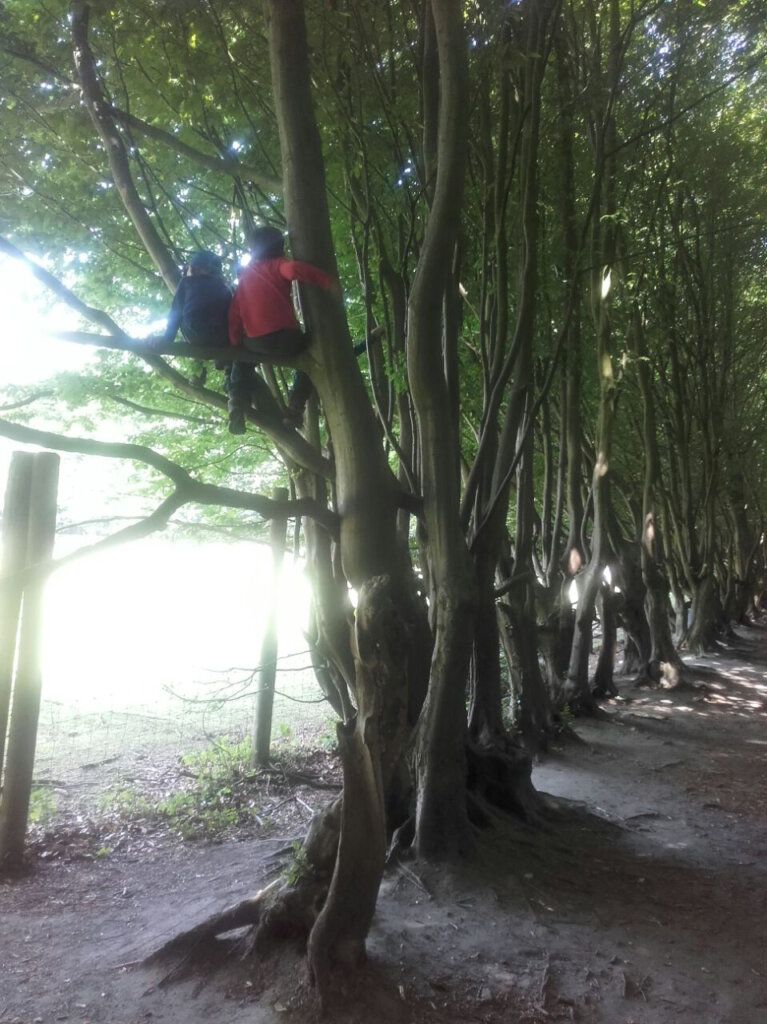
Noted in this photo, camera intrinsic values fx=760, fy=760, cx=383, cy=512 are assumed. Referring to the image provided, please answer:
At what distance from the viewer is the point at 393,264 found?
7004mm

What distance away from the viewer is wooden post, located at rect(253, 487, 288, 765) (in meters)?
6.89

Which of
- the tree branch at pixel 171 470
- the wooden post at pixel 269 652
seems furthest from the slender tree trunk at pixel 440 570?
the wooden post at pixel 269 652

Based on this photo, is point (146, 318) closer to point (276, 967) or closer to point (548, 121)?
point (548, 121)

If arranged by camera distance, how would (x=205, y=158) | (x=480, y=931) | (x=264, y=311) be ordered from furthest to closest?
(x=205, y=158), (x=264, y=311), (x=480, y=931)

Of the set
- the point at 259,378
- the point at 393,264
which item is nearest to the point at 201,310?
the point at 259,378

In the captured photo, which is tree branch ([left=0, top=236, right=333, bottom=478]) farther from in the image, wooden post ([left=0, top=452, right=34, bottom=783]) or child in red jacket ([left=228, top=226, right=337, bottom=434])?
wooden post ([left=0, top=452, right=34, bottom=783])

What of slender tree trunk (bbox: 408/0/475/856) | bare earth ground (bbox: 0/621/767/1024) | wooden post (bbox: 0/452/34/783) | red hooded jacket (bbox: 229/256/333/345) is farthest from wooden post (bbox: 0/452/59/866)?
slender tree trunk (bbox: 408/0/475/856)

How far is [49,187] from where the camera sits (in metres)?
6.40

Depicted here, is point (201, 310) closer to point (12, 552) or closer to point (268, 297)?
point (268, 297)

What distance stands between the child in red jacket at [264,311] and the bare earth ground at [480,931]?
300cm

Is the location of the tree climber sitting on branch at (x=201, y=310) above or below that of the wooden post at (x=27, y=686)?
above

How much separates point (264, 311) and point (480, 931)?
3.60m

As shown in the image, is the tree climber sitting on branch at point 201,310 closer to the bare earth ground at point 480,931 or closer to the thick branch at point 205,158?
the thick branch at point 205,158

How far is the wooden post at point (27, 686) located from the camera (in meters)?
5.01
